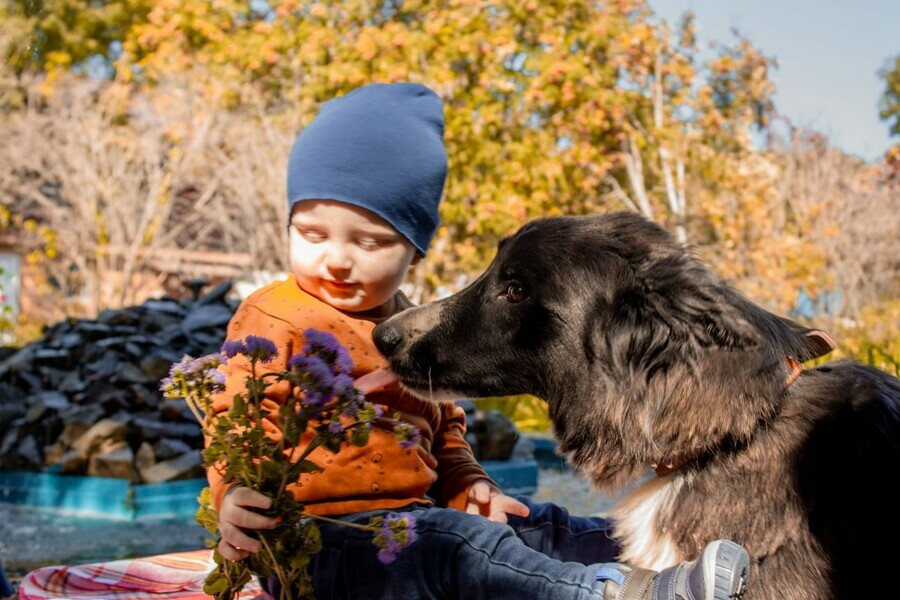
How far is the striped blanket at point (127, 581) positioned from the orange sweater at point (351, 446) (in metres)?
0.57

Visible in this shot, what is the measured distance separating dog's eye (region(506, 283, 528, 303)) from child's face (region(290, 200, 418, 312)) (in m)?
0.37

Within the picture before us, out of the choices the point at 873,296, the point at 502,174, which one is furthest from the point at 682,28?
the point at 873,296

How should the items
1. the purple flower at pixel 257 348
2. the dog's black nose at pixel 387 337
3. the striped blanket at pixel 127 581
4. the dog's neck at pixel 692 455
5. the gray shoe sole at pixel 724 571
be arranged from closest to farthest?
the gray shoe sole at pixel 724 571 < the purple flower at pixel 257 348 < the dog's neck at pixel 692 455 < the dog's black nose at pixel 387 337 < the striped blanket at pixel 127 581

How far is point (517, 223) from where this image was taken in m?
11.4

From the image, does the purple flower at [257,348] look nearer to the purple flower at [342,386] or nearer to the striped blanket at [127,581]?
the purple flower at [342,386]

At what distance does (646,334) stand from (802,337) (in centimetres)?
39

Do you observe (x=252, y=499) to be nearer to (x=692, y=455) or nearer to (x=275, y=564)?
(x=275, y=564)

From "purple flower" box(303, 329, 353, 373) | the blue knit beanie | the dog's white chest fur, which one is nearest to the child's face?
the blue knit beanie

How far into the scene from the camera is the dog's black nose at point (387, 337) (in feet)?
7.47

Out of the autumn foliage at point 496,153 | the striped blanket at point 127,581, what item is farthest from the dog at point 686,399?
the autumn foliage at point 496,153

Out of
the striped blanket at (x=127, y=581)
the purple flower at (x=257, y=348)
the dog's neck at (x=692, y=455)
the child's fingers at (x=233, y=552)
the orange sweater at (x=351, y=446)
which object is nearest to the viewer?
the purple flower at (x=257, y=348)

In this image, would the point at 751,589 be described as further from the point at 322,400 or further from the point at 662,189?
the point at 662,189

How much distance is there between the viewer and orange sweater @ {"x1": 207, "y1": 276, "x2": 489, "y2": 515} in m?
2.18

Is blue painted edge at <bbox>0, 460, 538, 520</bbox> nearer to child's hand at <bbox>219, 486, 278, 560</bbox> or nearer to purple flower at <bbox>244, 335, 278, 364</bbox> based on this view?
child's hand at <bbox>219, 486, 278, 560</bbox>
